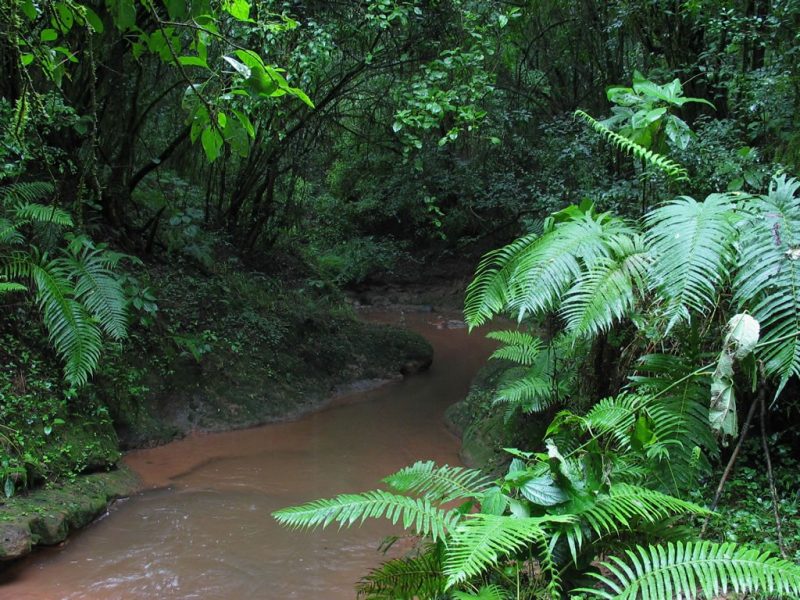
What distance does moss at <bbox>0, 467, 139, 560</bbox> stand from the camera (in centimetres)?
354

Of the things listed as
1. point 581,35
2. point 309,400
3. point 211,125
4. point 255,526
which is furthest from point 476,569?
point 581,35

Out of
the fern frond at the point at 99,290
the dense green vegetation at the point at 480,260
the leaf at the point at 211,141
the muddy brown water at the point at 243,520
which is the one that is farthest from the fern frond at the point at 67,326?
the leaf at the point at 211,141

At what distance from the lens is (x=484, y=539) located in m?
1.91

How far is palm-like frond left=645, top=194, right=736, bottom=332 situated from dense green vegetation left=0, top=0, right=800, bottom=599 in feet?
0.05

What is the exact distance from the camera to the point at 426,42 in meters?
6.69

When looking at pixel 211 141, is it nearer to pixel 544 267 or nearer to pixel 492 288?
pixel 544 267

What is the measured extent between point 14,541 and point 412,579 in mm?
2590

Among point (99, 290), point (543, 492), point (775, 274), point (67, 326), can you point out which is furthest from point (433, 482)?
point (99, 290)

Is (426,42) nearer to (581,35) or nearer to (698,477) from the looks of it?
(581,35)

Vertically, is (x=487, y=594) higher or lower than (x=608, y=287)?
lower

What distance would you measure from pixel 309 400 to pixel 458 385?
218 centimetres

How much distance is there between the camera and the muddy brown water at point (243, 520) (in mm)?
3527

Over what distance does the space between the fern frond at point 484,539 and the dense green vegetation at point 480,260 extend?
0.5 inches

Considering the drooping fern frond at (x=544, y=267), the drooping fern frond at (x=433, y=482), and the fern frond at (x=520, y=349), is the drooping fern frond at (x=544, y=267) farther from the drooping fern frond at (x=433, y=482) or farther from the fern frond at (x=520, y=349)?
the fern frond at (x=520, y=349)
